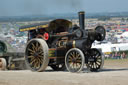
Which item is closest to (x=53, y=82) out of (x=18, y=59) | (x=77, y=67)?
(x=77, y=67)

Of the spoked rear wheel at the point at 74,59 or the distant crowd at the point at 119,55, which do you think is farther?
the distant crowd at the point at 119,55

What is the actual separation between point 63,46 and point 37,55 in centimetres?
123

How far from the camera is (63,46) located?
15.9 m

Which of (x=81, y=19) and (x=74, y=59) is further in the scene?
(x=81, y=19)

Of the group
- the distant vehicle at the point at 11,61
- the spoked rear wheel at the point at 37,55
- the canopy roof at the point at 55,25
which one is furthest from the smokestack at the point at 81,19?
the distant vehicle at the point at 11,61

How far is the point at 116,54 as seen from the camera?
106ft

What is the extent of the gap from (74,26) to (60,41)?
3.02ft

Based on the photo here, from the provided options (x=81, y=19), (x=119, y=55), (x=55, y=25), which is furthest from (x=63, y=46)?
(x=119, y=55)

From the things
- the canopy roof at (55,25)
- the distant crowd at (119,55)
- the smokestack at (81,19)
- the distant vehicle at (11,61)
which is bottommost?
the distant crowd at (119,55)

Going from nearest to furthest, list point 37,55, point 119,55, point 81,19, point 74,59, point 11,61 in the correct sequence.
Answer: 1. point 74,59
2. point 81,19
3. point 37,55
4. point 11,61
5. point 119,55

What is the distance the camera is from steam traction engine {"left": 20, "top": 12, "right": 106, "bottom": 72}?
1498cm

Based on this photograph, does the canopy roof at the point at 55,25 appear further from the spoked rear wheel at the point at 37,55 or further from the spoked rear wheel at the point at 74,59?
the spoked rear wheel at the point at 74,59

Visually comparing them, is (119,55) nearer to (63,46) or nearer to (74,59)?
(63,46)

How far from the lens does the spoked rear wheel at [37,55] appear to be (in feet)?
51.0
